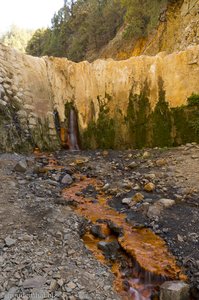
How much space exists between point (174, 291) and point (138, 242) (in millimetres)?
1576

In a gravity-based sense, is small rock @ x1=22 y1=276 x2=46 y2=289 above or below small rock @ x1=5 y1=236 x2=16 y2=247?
below

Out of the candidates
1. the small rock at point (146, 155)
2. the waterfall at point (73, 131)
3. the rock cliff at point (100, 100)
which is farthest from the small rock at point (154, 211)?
the waterfall at point (73, 131)

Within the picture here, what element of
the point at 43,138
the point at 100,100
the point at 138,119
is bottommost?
the point at 43,138

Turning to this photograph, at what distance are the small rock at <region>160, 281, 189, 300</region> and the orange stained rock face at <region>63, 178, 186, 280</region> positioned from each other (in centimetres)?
36

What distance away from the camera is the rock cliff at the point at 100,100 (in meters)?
11.1

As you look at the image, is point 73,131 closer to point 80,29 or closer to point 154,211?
point 154,211

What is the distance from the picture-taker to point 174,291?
4.60 m

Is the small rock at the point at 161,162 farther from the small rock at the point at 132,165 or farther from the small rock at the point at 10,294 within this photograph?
the small rock at the point at 10,294

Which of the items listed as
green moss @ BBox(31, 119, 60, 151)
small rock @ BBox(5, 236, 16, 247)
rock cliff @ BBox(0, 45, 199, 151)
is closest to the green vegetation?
rock cliff @ BBox(0, 45, 199, 151)

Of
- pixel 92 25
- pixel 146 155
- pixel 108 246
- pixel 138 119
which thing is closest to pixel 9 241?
pixel 108 246

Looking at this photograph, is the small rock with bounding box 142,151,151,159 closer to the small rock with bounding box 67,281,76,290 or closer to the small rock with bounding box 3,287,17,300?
the small rock with bounding box 67,281,76,290

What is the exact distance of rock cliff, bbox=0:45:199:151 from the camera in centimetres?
1115

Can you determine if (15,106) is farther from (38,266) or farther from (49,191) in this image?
(38,266)

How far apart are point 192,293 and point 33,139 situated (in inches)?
335
